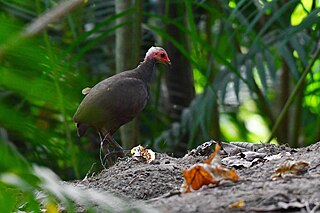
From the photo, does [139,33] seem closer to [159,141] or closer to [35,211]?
[159,141]

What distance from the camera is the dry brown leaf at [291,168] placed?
2324mm

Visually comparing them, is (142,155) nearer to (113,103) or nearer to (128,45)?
(113,103)

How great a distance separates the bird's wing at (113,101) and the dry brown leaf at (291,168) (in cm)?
141

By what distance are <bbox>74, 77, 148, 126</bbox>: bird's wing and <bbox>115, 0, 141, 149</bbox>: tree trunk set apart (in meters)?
0.43

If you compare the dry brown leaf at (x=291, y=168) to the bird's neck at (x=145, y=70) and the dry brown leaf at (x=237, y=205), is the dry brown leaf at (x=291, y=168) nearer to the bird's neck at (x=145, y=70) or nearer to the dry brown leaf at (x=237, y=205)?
the dry brown leaf at (x=237, y=205)

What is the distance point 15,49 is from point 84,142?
5435 millimetres

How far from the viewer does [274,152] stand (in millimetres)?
3109

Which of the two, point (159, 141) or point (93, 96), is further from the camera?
point (159, 141)

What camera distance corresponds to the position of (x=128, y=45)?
179 inches

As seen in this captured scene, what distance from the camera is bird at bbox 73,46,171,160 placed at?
369cm

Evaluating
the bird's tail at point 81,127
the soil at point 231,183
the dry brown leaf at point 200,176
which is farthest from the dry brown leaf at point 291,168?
the bird's tail at point 81,127

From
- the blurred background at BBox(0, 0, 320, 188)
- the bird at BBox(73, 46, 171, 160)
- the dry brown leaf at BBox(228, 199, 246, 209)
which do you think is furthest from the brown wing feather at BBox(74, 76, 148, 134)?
the dry brown leaf at BBox(228, 199, 246, 209)

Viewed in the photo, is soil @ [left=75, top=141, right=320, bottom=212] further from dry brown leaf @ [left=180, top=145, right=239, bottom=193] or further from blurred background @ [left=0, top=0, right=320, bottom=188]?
blurred background @ [left=0, top=0, right=320, bottom=188]

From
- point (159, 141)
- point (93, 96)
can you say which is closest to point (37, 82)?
point (93, 96)
